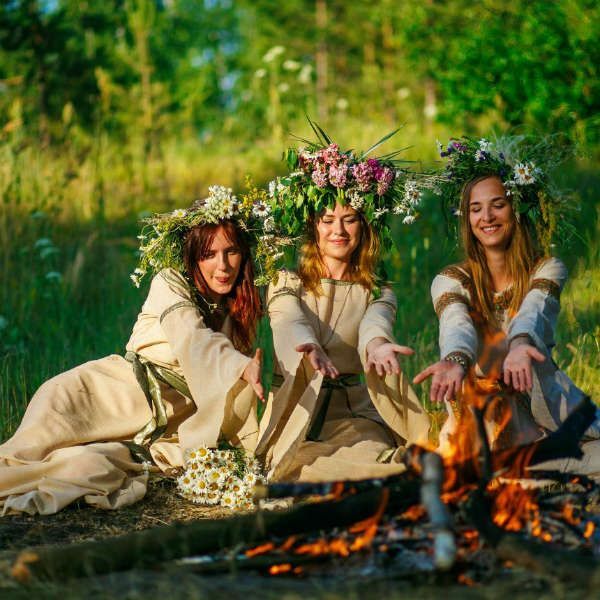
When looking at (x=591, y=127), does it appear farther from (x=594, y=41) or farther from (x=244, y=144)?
(x=244, y=144)

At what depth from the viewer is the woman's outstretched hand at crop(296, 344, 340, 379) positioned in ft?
16.4

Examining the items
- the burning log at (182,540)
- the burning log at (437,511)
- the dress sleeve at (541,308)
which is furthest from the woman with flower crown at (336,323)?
the burning log at (437,511)

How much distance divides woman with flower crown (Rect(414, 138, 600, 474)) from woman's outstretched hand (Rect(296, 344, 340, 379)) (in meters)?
0.59

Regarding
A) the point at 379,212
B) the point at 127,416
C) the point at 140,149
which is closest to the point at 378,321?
the point at 379,212

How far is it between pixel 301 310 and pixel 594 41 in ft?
20.0

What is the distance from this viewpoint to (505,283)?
5516 mm

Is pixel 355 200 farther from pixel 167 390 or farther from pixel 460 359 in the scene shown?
pixel 167 390

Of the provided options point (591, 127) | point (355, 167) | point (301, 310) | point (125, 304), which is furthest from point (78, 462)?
point (591, 127)

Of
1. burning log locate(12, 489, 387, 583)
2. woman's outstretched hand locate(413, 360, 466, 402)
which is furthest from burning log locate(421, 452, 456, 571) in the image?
woman's outstretched hand locate(413, 360, 466, 402)

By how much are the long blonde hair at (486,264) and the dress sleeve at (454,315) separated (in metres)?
0.07

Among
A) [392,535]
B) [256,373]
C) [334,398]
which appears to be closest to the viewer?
[392,535]

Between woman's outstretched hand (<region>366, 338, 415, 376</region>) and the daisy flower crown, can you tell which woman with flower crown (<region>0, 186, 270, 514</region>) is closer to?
the daisy flower crown

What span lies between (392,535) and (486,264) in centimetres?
226

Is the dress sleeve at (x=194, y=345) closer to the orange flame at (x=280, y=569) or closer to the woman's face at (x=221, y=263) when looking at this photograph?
the woman's face at (x=221, y=263)
